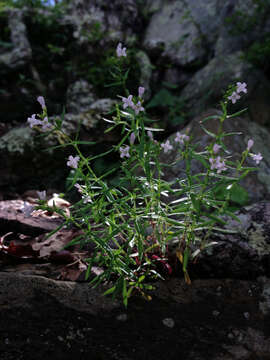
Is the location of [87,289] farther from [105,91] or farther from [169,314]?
[105,91]

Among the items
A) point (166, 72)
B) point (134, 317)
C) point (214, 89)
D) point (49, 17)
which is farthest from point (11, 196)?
point (49, 17)

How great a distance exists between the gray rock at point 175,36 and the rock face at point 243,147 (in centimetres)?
234

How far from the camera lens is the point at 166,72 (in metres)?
5.76

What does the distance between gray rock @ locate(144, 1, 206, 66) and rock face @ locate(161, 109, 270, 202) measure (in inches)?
92.1

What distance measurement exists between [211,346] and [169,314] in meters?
0.27

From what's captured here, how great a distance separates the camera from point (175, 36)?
6082 mm

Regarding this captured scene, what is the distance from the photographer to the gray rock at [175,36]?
18.6 feet

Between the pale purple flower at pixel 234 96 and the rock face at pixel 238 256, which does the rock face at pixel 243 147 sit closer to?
the rock face at pixel 238 256

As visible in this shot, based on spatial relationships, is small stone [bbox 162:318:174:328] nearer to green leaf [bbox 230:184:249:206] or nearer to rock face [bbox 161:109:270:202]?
green leaf [bbox 230:184:249:206]

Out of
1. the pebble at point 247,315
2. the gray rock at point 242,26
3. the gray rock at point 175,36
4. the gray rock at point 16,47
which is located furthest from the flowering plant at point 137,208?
the gray rock at point 16,47

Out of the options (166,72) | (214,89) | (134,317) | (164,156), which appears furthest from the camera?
(166,72)

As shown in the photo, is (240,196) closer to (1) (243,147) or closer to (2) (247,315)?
(1) (243,147)

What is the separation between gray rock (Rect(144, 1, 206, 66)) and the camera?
5.66 meters

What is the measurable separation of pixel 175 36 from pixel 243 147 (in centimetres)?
378
